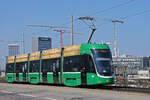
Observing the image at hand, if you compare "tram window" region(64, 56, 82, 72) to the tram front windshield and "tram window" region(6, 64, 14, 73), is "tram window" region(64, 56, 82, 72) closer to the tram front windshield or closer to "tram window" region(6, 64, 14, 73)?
the tram front windshield

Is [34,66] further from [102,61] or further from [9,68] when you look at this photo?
[102,61]

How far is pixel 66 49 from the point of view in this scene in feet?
84.1

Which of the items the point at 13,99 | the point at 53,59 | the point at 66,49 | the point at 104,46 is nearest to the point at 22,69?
the point at 53,59

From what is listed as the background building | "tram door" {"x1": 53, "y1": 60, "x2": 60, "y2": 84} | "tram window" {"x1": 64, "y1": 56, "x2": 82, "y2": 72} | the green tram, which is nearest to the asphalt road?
the green tram

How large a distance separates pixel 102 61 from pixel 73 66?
270cm

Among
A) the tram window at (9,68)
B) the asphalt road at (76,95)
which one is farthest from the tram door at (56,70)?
the tram window at (9,68)

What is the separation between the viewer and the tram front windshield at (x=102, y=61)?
72.4 ft

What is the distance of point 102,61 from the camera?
2245 cm

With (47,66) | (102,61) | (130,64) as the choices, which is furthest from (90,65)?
(130,64)

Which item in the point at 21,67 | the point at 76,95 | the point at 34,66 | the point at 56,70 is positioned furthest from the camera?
the point at 21,67

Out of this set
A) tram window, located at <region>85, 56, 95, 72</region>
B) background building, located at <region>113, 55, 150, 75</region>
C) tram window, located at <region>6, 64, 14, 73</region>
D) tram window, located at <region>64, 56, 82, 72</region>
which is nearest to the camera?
tram window, located at <region>85, 56, 95, 72</region>

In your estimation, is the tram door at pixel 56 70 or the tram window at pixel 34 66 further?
the tram window at pixel 34 66

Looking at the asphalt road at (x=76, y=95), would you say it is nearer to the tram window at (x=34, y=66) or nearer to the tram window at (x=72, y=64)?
the tram window at (x=72, y=64)

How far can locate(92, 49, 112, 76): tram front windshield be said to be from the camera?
72.4 feet
